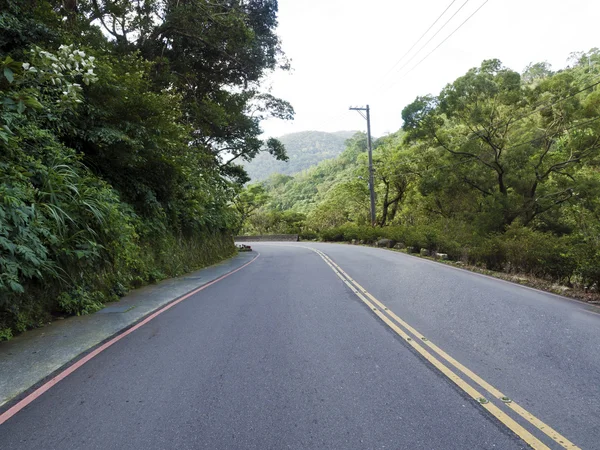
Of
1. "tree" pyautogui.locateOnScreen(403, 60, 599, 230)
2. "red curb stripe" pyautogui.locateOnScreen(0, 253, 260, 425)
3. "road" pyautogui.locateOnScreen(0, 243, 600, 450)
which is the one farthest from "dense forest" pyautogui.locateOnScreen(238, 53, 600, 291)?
"red curb stripe" pyautogui.locateOnScreen(0, 253, 260, 425)

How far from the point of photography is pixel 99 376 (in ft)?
12.2

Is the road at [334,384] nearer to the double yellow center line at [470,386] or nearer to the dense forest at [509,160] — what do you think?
the double yellow center line at [470,386]

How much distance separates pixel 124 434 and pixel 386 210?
37.7 m

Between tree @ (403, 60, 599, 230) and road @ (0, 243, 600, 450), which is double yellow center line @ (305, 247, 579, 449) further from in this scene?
tree @ (403, 60, 599, 230)

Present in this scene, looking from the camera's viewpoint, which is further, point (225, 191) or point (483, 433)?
point (225, 191)

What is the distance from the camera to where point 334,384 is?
3.45 m

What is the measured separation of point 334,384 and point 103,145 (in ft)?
24.5

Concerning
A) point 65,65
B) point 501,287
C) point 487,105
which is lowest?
point 501,287

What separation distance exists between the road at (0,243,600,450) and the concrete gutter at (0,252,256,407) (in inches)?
13.2

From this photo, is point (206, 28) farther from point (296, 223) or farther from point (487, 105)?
point (296, 223)

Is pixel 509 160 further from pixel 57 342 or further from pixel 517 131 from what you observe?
pixel 57 342

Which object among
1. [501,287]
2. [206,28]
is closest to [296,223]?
[206,28]

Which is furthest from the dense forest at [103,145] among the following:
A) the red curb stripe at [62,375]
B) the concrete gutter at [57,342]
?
the red curb stripe at [62,375]

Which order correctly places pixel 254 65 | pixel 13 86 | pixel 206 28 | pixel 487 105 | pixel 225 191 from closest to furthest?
1. pixel 13 86
2. pixel 206 28
3. pixel 254 65
4. pixel 225 191
5. pixel 487 105
